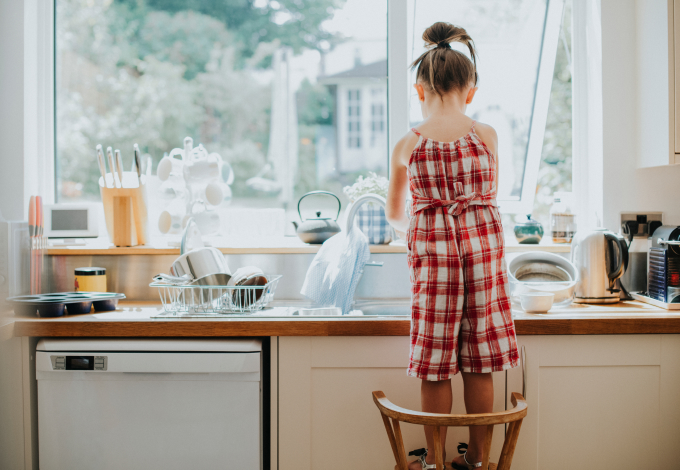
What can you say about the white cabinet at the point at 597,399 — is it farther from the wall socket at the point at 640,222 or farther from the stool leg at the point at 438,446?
the wall socket at the point at 640,222

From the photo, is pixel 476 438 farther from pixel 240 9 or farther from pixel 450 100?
pixel 240 9

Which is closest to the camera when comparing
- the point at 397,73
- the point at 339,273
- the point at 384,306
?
the point at 339,273

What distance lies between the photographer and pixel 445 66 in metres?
1.16

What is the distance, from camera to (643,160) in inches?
71.9

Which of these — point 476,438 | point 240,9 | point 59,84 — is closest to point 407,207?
point 476,438

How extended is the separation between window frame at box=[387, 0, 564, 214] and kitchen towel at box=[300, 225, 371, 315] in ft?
2.02

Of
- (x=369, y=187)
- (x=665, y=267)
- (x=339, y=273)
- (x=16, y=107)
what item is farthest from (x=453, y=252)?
(x=16, y=107)

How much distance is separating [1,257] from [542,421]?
1394mm

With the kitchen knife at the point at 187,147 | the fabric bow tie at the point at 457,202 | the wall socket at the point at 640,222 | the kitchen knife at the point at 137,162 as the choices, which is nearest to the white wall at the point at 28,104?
the kitchen knife at the point at 137,162

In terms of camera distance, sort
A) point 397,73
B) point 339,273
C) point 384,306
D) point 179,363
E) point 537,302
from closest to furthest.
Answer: point 179,363, point 537,302, point 339,273, point 384,306, point 397,73

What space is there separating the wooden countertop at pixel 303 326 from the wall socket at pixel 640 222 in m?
0.57

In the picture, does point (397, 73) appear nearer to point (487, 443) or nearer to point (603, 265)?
point (603, 265)

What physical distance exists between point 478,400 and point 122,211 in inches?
55.2

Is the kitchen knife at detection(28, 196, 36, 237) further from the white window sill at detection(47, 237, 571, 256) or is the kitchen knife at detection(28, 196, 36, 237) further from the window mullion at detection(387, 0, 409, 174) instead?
the window mullion at detection(387, 0, 409, 174)
